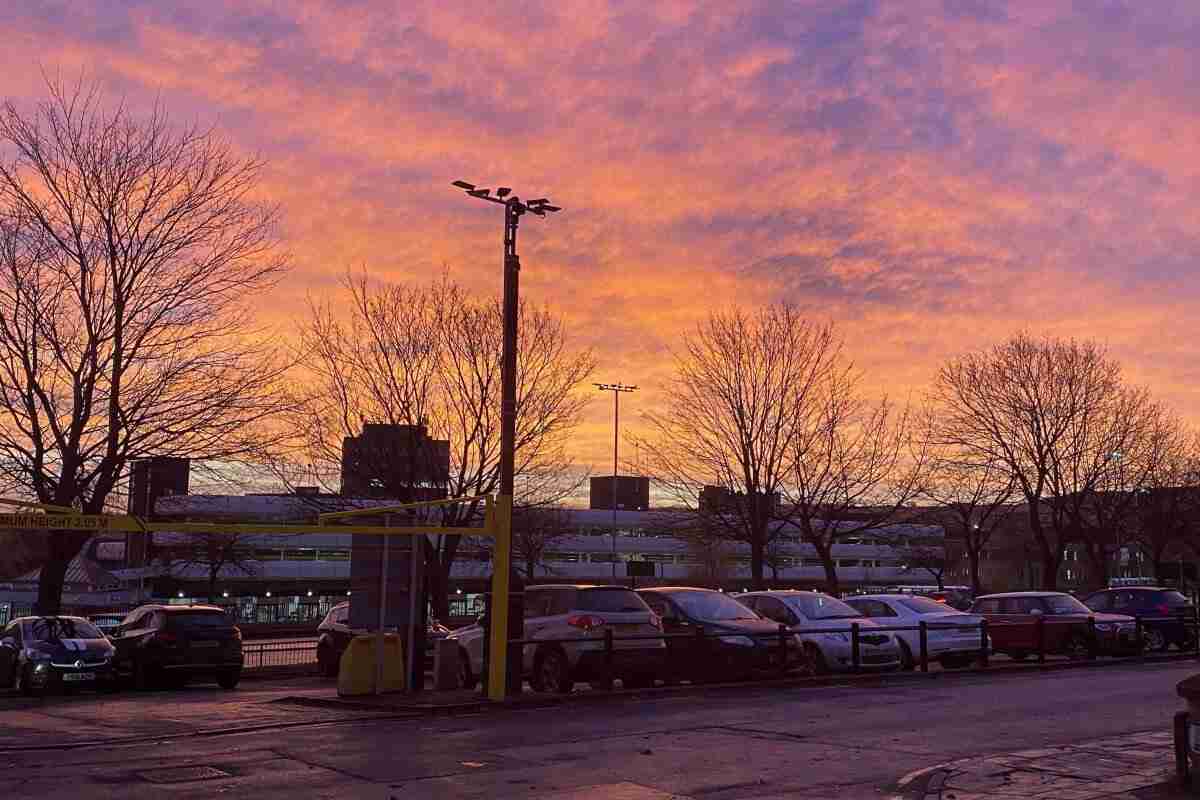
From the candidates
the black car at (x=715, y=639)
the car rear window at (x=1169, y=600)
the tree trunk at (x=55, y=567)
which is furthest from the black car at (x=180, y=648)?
the car rear window at (x=1169, y=600)

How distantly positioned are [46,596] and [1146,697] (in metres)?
21.2

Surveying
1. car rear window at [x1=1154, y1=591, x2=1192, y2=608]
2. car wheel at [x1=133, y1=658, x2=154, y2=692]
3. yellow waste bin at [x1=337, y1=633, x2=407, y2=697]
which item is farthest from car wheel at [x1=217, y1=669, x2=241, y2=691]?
car rear window at [x1=1154, y1=591, x2=1192, y2=608]

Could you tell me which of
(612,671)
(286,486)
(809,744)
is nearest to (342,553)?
(286,486)

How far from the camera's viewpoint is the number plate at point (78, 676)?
2180cm

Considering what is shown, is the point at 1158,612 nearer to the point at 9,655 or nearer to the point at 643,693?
the point at 643,693

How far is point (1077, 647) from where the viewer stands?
90.3 ft

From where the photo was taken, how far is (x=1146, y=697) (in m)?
17.9

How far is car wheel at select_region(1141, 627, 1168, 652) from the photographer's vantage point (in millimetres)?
29812

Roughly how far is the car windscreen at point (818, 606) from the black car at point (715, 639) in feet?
6.63

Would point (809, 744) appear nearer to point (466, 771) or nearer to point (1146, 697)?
point (466, 771)

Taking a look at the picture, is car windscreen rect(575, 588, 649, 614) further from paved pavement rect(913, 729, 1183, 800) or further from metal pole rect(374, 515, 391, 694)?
paved pavement rect(913, 729, 1183, 800)

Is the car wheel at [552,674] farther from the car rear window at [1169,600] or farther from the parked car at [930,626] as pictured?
the car rear window at [1169,600]

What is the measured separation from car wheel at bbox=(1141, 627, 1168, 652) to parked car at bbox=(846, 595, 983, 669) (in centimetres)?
643

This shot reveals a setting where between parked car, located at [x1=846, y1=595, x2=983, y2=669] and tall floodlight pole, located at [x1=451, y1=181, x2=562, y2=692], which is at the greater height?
tall floodlight pole, located at [x1=451, y1=181, x2=562, y2=692]
